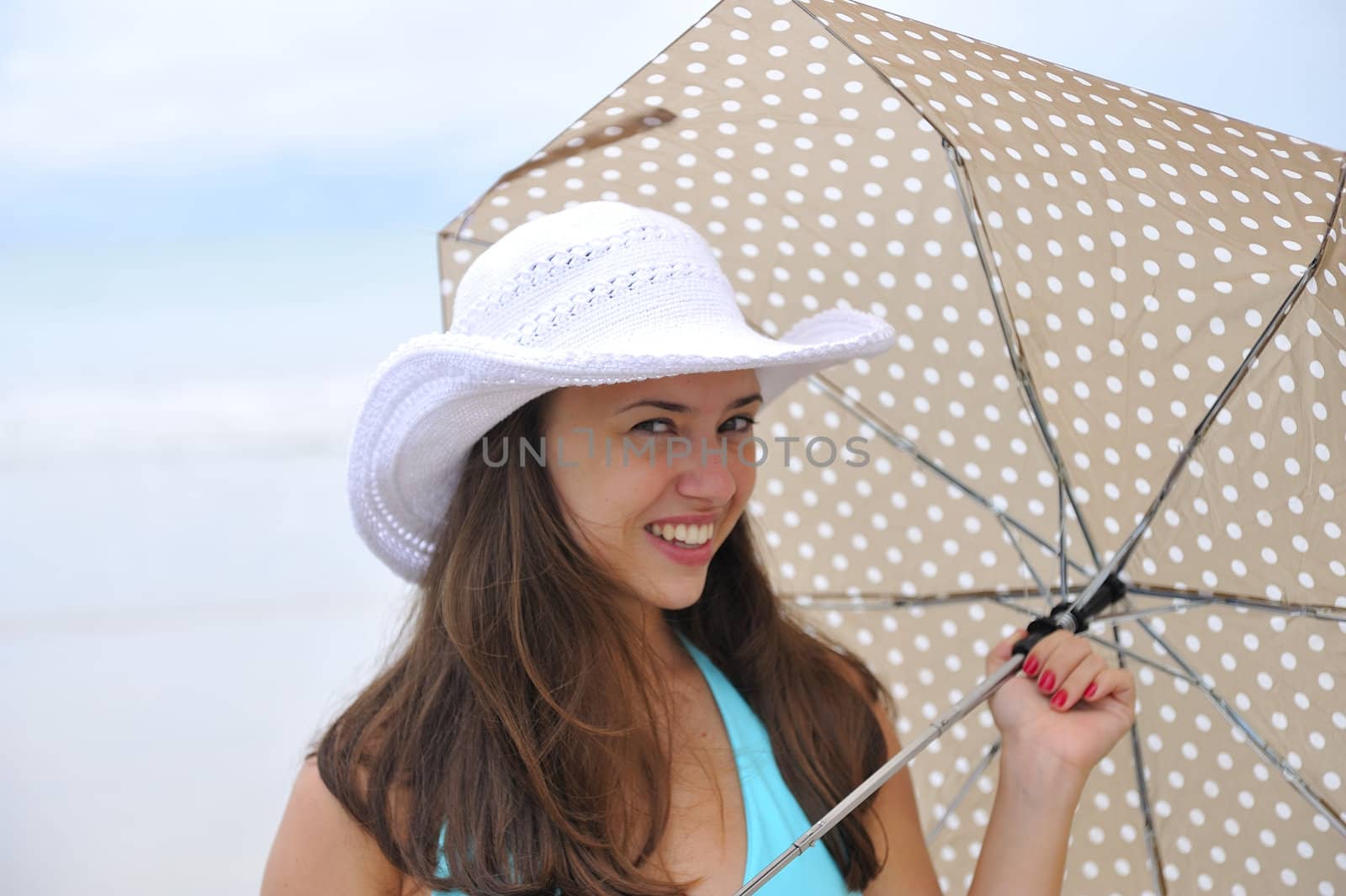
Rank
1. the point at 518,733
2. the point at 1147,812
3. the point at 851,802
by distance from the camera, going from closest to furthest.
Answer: the point at 851,802, the point at 518,733, the point at 1147,812

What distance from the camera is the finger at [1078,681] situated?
1.19 meters

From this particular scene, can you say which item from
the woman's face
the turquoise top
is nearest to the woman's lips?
the woman's face

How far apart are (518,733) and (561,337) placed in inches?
14.9

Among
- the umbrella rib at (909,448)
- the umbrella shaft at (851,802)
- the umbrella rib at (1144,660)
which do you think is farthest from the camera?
the umbrella rib at (909,448)

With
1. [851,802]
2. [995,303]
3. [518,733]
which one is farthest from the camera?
[995,303]

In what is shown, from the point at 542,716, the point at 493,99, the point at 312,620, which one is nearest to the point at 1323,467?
the point at 542,716

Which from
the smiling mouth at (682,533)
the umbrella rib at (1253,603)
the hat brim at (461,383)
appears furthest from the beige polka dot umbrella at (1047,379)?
the smiling mouth at (682,533)

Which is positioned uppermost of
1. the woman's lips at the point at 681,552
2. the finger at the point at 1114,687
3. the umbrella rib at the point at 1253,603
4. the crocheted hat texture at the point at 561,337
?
the crocheted hat texture at the point at 561,337

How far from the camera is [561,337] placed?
43.7 inches

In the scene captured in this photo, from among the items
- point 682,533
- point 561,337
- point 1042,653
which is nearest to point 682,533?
point 682,533

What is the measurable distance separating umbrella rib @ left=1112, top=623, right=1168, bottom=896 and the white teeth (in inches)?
21.4

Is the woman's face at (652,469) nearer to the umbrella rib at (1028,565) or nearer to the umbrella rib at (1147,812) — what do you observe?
the umbrella rib at (1028,565)

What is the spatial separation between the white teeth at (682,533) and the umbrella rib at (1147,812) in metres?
0.54

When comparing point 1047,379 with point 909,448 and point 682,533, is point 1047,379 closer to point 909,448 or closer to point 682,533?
point 909,448
